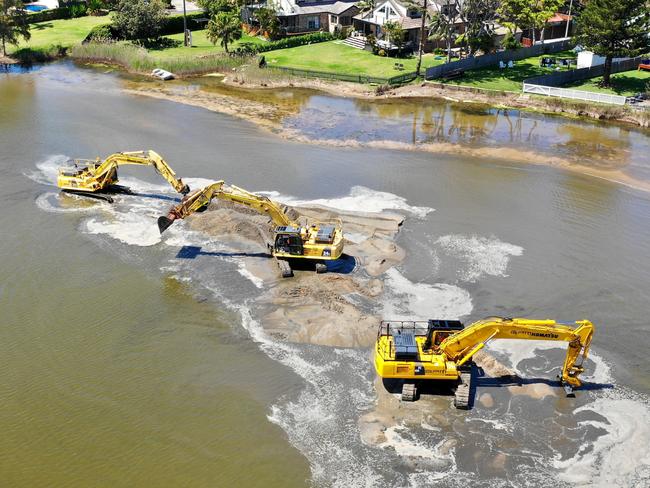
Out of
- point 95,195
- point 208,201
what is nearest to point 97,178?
point 95,195

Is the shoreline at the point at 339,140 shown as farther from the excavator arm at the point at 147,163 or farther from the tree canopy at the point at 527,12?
the excavator arm at the point at 147,163

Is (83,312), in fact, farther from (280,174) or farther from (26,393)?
(280,174)

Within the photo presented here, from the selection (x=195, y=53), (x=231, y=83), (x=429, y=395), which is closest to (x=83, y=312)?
(x=429, y=395)

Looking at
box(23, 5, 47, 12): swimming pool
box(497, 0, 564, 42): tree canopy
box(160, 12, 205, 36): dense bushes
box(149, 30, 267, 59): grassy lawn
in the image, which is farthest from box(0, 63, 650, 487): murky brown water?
box(23, 5, 47, 12): swimming pool

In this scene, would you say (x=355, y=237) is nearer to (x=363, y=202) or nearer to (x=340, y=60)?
(x=363, y=202)


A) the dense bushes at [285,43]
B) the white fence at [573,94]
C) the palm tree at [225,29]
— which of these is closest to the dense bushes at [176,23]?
the palm tree at [225,29]

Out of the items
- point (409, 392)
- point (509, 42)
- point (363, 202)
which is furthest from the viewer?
point (509, 42)
